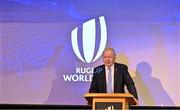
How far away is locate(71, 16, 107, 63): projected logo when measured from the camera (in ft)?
19.4

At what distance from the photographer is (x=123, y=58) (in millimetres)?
5922

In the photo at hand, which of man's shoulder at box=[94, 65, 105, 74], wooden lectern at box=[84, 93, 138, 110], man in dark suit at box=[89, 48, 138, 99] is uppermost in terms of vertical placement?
man's shoulder at box=[94, 65, 105, 74]

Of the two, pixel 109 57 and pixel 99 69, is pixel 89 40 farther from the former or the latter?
pixel 109 57

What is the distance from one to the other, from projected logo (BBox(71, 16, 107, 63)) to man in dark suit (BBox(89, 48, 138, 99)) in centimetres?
64

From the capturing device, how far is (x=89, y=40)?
19.5 feet

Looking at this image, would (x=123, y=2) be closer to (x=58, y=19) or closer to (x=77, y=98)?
(x=58, y=19)

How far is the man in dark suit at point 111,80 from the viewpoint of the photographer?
516cm

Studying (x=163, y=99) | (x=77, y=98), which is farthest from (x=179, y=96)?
(x=77, y=98)

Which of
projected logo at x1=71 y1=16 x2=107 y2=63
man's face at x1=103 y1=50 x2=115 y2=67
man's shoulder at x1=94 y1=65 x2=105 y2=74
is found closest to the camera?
man's face at x1=103 y1=50 x2=115 y2=67

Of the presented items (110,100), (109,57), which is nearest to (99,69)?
(109,57)

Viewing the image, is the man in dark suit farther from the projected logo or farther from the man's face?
the projected logo

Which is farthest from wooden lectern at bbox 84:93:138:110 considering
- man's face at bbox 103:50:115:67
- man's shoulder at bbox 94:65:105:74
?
man's shoulder at bbox 94:65:105:74

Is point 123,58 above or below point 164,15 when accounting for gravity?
below

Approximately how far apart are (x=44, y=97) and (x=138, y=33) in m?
1.46
